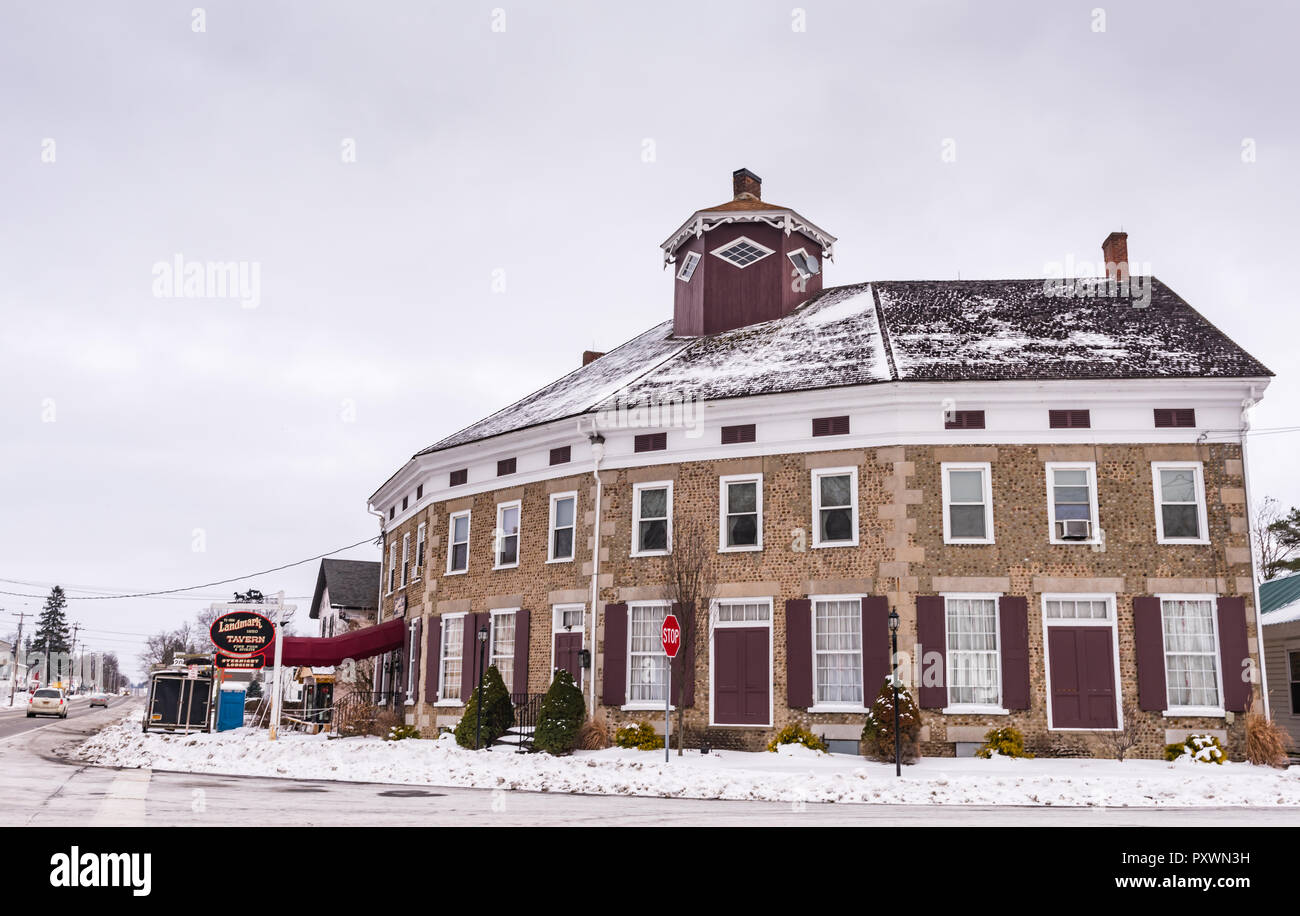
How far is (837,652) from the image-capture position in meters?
22.5

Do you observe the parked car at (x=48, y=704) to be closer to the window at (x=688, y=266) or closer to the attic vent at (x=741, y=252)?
the window at (x=688, y=266)

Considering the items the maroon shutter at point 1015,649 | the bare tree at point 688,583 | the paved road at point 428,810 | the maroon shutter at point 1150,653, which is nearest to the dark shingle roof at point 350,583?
the bare tree at point 688,583

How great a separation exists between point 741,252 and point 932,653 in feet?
44.4

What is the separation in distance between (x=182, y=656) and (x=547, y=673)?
1612 cm

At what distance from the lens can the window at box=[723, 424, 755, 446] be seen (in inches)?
958

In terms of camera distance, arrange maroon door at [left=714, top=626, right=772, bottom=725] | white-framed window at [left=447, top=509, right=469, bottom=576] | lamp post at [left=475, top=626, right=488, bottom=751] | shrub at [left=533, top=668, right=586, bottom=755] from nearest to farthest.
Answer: shrub at [left=533, top=668, right=586, bottom=755] → maroon door at [left=714, top=626, right=772, bottom=725] → lamp post at [left=475, top=626, right=488, bottom=751] → white-framed window at [left=447, top=509, right=469, bottom=576]

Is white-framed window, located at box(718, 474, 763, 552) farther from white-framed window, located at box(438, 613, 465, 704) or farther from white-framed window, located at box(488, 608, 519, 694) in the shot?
white-framed window, located at box(438, 613, 465, 704)

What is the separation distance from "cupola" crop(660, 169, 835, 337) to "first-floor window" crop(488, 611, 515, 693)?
32.0 feet

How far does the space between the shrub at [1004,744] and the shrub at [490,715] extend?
10347 mm

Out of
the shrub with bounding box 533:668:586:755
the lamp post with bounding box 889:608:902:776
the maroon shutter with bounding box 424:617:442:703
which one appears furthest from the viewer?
the maroon shutter with bounding box 424:617:442:703

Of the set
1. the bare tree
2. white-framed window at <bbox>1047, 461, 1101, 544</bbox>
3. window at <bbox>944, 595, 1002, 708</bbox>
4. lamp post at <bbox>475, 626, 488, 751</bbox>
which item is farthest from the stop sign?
white-framed window at <bbox>1047, 461, 1101, 544</bbox>

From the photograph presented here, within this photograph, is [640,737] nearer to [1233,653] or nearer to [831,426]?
[831,426]
